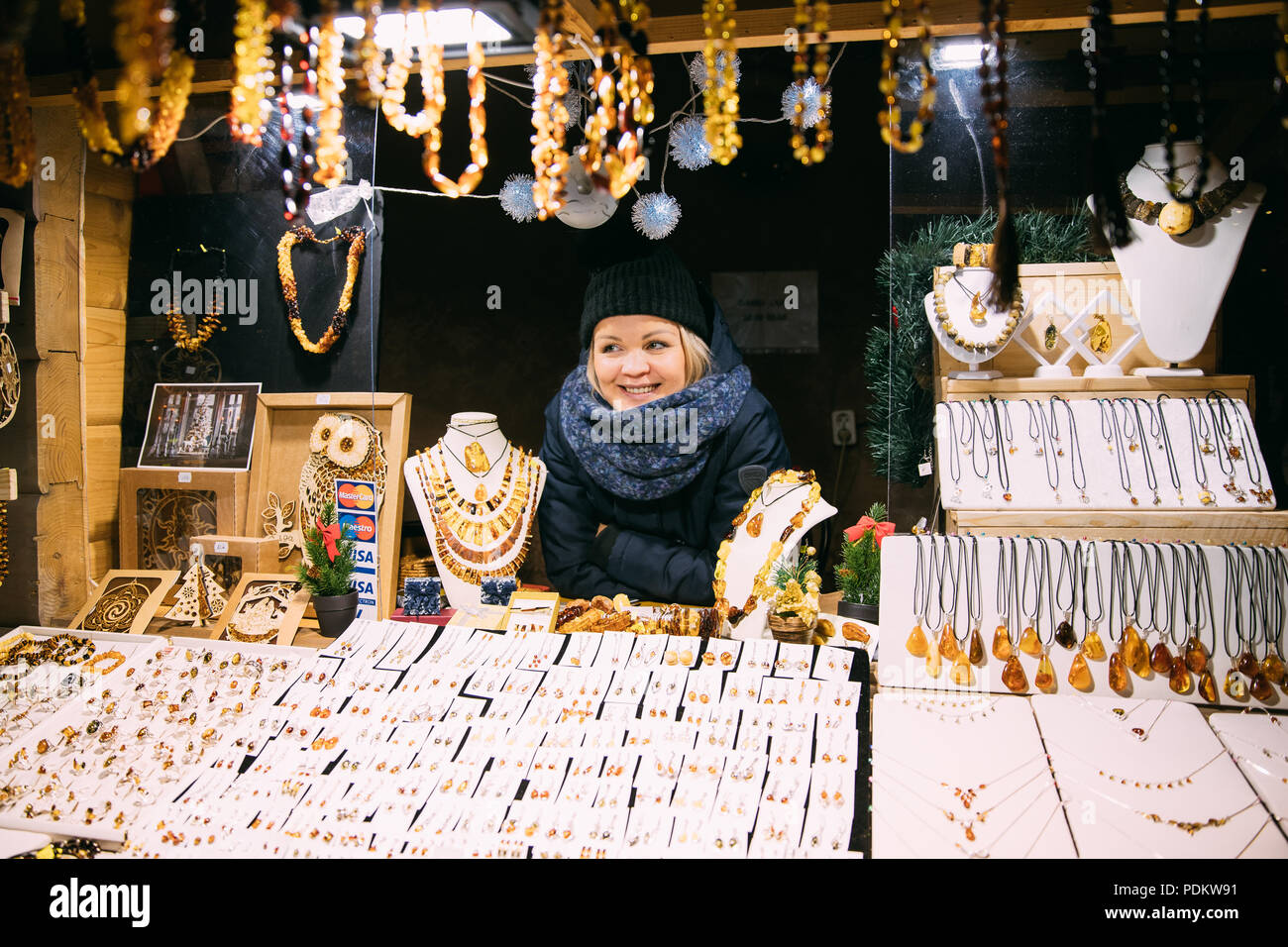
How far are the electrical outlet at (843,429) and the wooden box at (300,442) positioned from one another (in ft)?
4.69

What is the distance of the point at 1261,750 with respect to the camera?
1993mm

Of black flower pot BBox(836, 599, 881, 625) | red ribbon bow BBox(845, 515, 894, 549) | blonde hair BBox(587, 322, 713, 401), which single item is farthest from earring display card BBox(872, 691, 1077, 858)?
blonde hair BBox(587, 322, 713, 401)

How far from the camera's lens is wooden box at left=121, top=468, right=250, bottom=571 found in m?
3.27

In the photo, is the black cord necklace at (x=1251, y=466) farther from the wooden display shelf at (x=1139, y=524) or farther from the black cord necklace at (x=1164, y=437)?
the black cord necklace at (x=1164, y=437)

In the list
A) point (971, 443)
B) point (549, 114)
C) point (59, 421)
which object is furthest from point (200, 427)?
point (971, 443)

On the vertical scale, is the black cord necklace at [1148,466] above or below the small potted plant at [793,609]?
above

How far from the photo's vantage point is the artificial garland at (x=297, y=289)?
10.3 feet

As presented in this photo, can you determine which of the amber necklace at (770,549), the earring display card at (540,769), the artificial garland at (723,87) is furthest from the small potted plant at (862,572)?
the artificial garland at (723,87)

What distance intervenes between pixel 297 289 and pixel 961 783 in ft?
8.53

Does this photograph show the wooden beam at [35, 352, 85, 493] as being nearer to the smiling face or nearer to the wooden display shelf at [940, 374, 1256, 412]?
the smiling face

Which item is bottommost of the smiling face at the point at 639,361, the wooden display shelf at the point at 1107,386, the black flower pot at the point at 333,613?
the black flower pot at the point at 333,613

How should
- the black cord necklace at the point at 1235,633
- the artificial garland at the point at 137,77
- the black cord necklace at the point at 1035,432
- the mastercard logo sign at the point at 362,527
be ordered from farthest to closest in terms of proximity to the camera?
the mastercard logo sign at the point at 362,527 < the black cord necklace at the point at 1035,432 < the black cord necklace at the point at 1235,633 < the artificial garland at the point at 137,77
